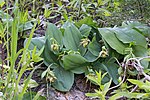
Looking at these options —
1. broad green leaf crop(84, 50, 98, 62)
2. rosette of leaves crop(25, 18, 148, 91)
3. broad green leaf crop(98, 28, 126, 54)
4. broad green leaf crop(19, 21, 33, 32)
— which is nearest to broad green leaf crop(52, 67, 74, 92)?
rosette of leaves crop(25, 18, 148, 91)

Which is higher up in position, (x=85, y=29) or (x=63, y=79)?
(x=85, y=29)

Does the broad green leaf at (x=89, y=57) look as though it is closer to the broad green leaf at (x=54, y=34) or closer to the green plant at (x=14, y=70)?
the broad green leaf at (x=54, y=34)

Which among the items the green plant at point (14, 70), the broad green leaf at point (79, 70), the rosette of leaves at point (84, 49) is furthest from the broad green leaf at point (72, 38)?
the green plant at point (14, 70)

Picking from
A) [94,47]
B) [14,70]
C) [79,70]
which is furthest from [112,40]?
[14,70]

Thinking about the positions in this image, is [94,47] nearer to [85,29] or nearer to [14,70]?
[85,29]

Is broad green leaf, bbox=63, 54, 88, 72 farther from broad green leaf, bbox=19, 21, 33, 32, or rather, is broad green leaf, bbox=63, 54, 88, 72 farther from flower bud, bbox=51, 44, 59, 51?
broad green leaf, bbox=19, 21, 33, 32

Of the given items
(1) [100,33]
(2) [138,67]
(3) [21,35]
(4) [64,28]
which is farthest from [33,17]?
(2) [138,67]

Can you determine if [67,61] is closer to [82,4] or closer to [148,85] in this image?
[148,85]
